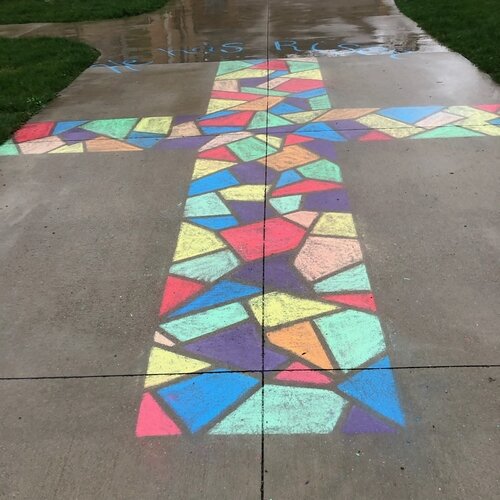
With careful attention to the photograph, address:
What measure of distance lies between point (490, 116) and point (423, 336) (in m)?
3.97

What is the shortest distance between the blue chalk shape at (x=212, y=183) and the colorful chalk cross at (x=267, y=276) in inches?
0.4

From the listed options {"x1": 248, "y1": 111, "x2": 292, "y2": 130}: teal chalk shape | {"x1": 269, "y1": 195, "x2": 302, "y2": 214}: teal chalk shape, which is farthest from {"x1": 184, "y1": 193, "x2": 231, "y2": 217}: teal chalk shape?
{"x1": 248, "y1": 111, "x2": 292, "y2": 130}: teal chalk shape

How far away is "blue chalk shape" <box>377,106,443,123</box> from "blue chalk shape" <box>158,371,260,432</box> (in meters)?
4.26

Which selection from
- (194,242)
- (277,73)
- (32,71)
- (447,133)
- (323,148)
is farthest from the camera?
(32,71)

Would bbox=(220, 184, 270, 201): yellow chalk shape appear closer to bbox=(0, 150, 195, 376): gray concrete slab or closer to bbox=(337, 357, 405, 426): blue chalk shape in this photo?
bbox=(0, 150, 195, 376): gray concrete slab

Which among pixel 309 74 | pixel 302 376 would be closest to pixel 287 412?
pixel 302 376

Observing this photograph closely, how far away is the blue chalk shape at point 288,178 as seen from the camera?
4.79 metres

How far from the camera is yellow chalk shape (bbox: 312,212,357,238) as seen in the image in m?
4.05

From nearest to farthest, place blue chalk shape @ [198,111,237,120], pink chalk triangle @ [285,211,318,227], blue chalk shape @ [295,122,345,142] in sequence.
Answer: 1. pink chalk triangle @ [285,211,318,227]
2. blue chalk shape @ [295,122,345,142]
3. blue chalk shape @ [198,111,237,120]

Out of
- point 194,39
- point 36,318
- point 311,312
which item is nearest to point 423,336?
point 311,312

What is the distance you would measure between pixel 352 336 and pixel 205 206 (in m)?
1.93

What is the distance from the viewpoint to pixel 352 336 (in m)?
3.05

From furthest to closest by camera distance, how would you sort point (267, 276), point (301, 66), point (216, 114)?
point (301, 66), point (216, 114), point (267, 276)

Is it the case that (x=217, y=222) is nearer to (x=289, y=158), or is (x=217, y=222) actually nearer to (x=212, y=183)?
(x=212, y=183)
